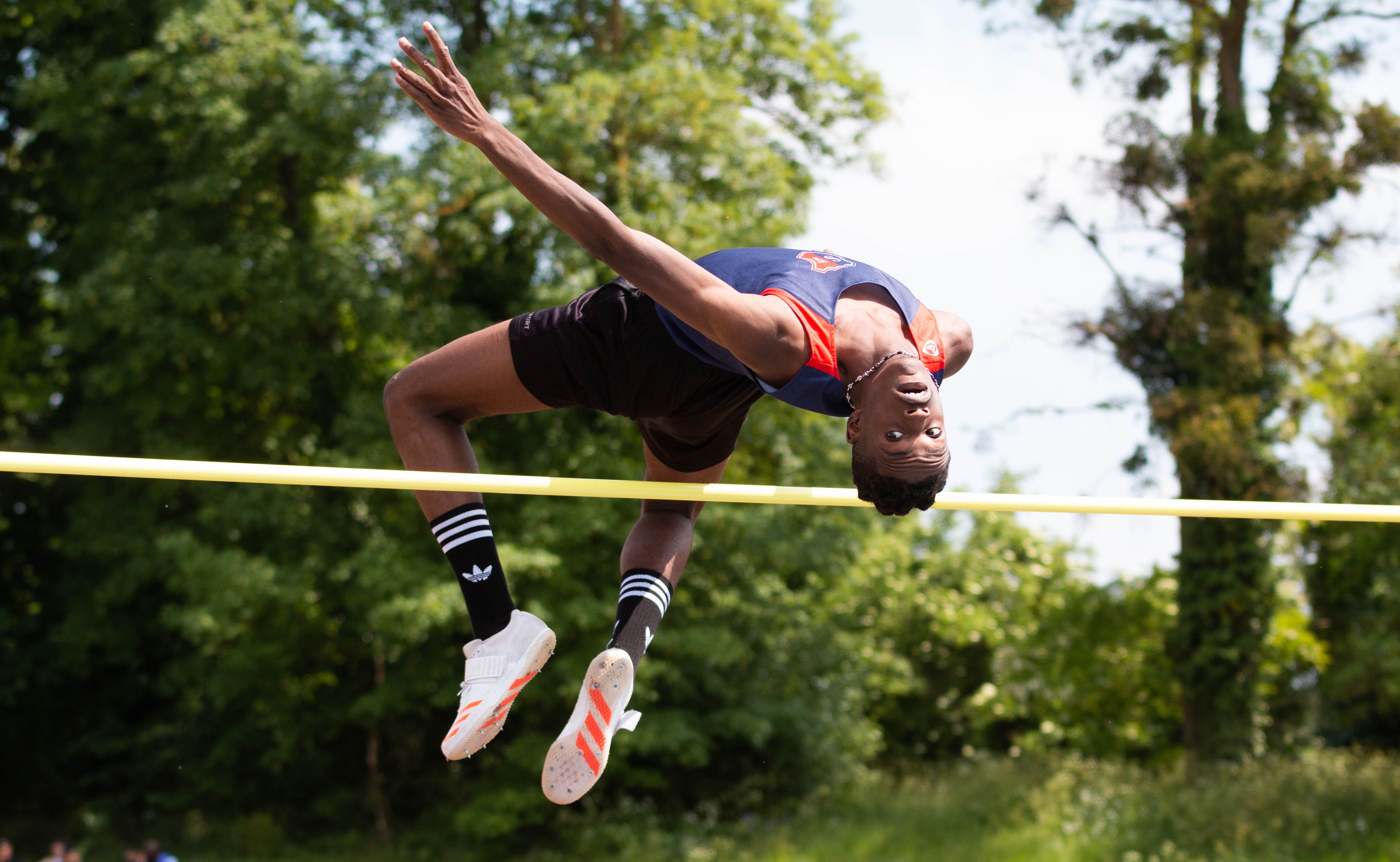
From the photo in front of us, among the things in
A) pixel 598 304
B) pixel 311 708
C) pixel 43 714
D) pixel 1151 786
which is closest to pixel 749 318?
pixel 598 304

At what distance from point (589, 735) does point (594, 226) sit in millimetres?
1152

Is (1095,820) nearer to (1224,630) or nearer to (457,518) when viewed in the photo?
(1224,630)

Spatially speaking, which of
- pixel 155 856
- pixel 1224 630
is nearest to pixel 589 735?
pixel 155 856

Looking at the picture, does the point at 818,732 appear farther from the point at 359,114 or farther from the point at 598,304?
the point at 598,304

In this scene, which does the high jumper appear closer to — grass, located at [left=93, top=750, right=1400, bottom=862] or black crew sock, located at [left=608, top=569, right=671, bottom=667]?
black crew sock, located at [left=608, top=569, right=671, bottom=667]

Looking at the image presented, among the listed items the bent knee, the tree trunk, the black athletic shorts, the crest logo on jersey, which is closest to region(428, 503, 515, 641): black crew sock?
the black athletic shorts

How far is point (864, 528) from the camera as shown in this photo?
11469 millimetres

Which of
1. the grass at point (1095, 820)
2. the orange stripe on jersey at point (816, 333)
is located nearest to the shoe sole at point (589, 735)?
the orange stripe on jersey at point (816, 333)

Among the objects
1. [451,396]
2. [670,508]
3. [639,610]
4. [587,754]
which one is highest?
[451,396]

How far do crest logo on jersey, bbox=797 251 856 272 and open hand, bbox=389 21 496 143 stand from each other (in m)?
0.75

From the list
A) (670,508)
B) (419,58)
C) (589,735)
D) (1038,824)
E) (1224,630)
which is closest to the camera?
(419,58)

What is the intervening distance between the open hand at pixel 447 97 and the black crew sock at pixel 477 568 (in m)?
0.94

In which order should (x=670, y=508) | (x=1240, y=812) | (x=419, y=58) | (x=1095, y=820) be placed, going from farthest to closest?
1. (x=1095, y=820)
2. (x=1240, y=812)
3. (x=670, y=508)
4. (x=419, y=58)

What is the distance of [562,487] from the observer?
2570mm
